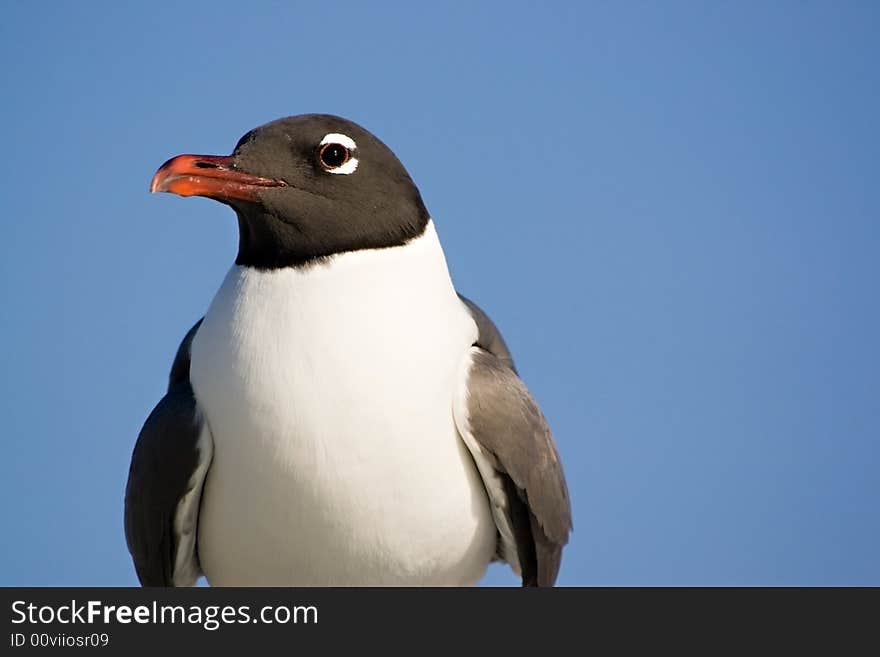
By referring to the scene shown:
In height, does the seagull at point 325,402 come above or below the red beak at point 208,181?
below

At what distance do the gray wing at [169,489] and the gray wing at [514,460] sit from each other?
1.11 meters

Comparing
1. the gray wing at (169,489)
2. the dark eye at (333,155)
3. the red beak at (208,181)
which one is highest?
the dark eye at (333,155)

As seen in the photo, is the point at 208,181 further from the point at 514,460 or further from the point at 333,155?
the point at 514,460

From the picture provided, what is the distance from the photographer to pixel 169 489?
5188mm

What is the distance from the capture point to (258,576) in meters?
5.21

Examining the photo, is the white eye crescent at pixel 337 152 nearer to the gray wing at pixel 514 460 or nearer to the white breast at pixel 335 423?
the white breast at pixel 335 423

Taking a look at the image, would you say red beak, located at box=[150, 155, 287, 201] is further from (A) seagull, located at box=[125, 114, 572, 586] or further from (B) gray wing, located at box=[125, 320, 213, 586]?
(B) gray wing, located at box=[125, 320, 213, 586]

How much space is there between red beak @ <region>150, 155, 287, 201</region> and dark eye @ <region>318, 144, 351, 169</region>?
0.65 ft

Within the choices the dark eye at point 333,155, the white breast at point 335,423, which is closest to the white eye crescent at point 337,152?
the dark eye at point 333,155

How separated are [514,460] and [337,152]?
1505mm

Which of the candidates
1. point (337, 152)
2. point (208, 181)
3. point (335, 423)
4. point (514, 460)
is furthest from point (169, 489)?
point (337, 152)

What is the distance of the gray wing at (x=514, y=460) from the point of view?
5.23 meters

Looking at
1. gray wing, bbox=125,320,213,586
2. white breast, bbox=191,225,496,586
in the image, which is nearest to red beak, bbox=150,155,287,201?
white breast, bbox=191,225,496,586
